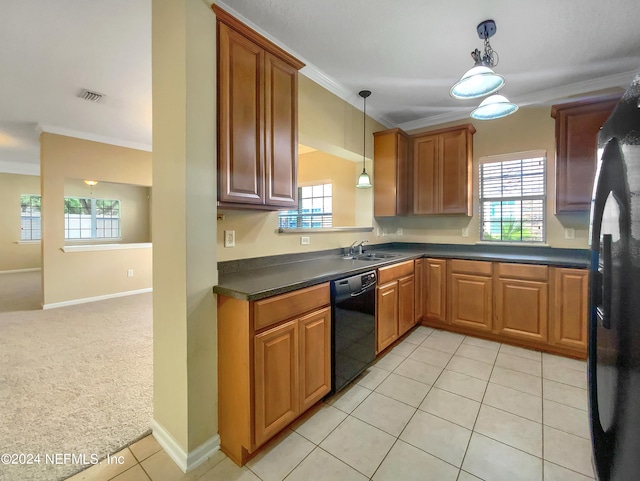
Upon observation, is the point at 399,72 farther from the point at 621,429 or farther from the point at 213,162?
the point at 621,429

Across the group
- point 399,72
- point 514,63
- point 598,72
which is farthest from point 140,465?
point 598,72

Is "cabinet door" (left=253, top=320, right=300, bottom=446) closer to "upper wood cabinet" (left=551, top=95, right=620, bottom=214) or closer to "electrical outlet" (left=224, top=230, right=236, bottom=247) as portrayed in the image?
"electrical outlet" (left=224, top=230, right=236, bottom=247)

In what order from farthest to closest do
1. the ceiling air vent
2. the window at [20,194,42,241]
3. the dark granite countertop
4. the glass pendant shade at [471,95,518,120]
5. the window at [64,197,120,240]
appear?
1. the window at [20,194,42,241]
2. the window at [64,197,120,240]
3. the ceiling air vent
4. the glass pendant shade at [471,95,518,120]
5. the dark granite countertop

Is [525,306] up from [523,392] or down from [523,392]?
up

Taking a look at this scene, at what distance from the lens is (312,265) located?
241 cm

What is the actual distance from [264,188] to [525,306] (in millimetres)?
2822

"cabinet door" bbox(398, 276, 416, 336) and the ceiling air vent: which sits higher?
the ceiling air vent

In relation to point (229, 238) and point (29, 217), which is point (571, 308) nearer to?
point (229, 238)

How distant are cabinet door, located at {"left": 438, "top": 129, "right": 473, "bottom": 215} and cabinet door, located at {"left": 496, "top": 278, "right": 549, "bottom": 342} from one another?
3.38 feet

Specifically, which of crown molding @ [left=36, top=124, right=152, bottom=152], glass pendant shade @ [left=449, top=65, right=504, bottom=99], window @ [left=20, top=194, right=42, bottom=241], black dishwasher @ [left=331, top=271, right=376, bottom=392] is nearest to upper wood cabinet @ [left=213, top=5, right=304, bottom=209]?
black dishwasher @ [left=331, top=271, right=376, bottom=392]

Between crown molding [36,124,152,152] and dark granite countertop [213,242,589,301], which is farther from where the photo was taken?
crown molding [36,124,152,152]

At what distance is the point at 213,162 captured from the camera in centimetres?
160

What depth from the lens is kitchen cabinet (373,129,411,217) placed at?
3.60 metres

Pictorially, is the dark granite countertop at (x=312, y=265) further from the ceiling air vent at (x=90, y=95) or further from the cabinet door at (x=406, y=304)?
the ceiling air vent at (x=90, y=95)
